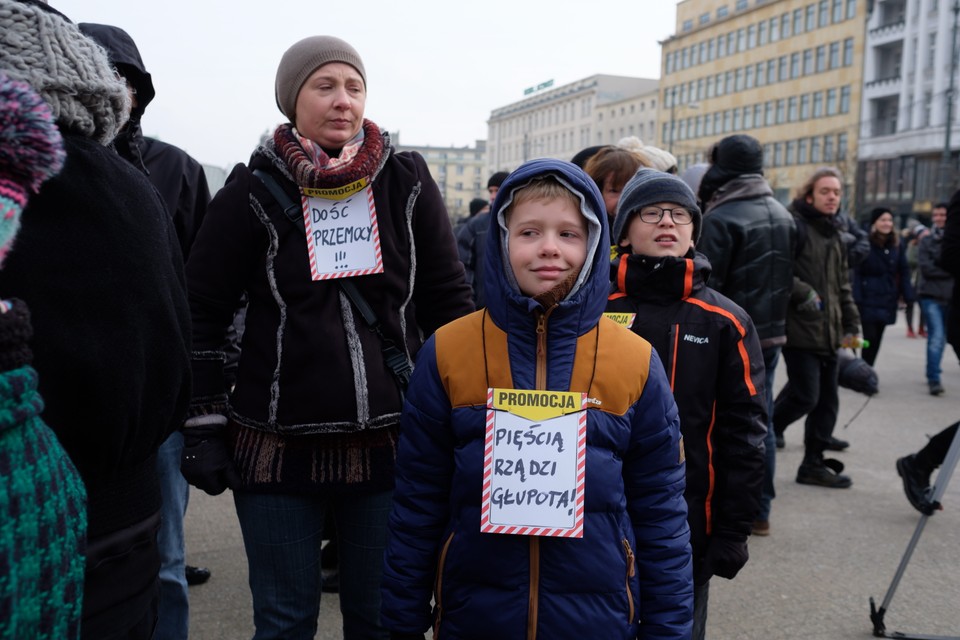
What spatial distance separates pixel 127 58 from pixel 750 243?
3094 mm

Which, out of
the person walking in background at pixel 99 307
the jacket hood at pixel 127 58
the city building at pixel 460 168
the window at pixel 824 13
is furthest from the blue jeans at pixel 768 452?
the city building at pixel 460 168

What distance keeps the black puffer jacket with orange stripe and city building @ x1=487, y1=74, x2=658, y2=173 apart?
79.3 m

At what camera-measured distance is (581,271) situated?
2.03 metres

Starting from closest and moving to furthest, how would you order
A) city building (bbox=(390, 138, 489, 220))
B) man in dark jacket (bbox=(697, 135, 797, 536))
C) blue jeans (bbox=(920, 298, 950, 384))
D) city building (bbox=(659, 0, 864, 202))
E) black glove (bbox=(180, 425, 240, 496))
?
black glove (bbox=(180, 425, 240, 496))
man in dark jacket (bbox=(697, 135, 797, 536))
blue jeans (bbox=(920, 298, 950, 384))
city building (bbox=(659, 0, 864, 202))
city building (bbox=(390, 138, 489, 220))

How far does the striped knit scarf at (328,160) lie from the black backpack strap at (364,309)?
2.5 inches

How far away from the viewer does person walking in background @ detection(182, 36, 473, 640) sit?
7.67ft

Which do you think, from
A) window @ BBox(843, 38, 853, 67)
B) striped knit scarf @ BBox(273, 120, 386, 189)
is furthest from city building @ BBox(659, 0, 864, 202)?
striped knit scarf @ BBox(273, 120, 386, 189)

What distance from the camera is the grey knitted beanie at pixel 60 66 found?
133 cm

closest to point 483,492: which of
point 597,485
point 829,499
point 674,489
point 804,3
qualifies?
point 597,485

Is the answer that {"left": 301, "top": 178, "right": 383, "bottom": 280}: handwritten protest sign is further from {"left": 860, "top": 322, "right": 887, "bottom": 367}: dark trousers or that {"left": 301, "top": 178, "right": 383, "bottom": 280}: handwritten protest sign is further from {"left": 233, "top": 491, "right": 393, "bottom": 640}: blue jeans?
{"left": 860, "top": 322, "right": 887, "bottom": 367}: dark trousers

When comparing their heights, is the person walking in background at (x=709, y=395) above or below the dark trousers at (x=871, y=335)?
above

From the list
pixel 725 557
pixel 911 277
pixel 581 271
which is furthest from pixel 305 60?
pixel 911 277

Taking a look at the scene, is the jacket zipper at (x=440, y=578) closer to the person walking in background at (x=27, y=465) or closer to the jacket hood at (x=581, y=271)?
the jacket hood at (x=581, y=271)

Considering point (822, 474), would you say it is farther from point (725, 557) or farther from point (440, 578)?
point (440, 578)
